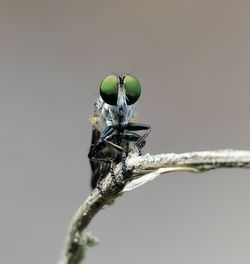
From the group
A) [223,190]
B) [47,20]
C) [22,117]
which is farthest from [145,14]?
[223,190]

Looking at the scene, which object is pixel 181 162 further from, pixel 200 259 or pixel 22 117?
pixel 22 117

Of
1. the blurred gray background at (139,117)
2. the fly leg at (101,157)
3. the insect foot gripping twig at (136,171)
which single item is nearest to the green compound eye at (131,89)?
the fly leg at (101,157)

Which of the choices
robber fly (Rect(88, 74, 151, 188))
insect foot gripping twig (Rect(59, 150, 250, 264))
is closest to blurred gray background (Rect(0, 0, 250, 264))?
robber fly (Rect(88, 74, 151, 188))

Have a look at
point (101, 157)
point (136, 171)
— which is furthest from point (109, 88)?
point (136, 171)

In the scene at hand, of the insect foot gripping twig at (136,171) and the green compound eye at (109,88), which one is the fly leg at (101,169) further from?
the insect foot gripping twig at (136,171)

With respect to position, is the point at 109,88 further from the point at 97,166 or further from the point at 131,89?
the point at 97,166

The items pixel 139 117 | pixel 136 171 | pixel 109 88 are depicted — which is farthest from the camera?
pixel 139 117

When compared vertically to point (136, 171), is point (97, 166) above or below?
above
